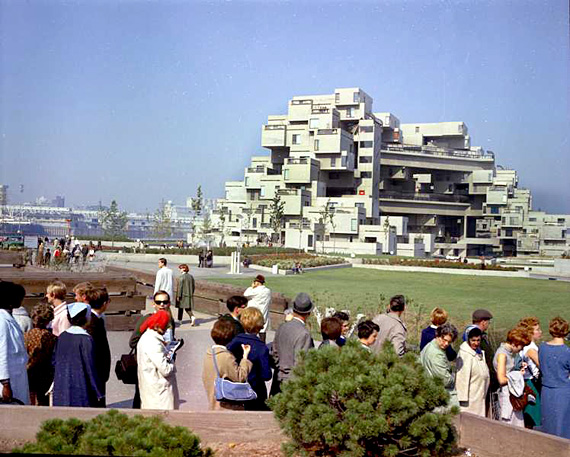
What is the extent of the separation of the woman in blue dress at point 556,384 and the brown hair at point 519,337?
0.23 metres

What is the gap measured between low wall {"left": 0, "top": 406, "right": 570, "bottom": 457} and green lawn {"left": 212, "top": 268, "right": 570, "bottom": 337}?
1152cm

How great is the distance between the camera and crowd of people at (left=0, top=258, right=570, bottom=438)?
5859mm

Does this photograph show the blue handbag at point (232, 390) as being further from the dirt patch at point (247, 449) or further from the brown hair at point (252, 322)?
the brown hair at point (252, 322)

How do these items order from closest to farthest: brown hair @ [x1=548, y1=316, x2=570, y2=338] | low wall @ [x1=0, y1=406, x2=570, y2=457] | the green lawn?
low wall @ [x1=0, y1=406, x2=570, y2=457], brown hair @ [x1=548, y1=316, x2=570, y2=338], the green lawn

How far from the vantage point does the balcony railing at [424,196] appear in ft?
328

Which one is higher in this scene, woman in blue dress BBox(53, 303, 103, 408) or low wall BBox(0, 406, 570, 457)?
woman in blue dress BBox(53, 303, 103, 408)

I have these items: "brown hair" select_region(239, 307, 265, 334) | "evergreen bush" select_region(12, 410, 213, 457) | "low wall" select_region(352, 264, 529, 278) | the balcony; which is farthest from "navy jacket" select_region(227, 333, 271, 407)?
the balcony

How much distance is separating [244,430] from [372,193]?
88985mm

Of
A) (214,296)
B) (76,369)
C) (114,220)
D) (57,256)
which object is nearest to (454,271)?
(57,256)

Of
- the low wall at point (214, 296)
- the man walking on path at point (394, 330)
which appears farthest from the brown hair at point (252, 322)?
the low wall at point (214, 296)

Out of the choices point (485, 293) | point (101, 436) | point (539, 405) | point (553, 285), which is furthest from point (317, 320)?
point (553, 285)

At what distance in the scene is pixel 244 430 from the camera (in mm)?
5594

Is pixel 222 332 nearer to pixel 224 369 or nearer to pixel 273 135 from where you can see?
pixel 224 369

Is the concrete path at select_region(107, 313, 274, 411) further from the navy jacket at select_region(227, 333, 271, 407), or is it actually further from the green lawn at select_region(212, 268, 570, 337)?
the green lawn at select_region(212, 268, 570, 337)
